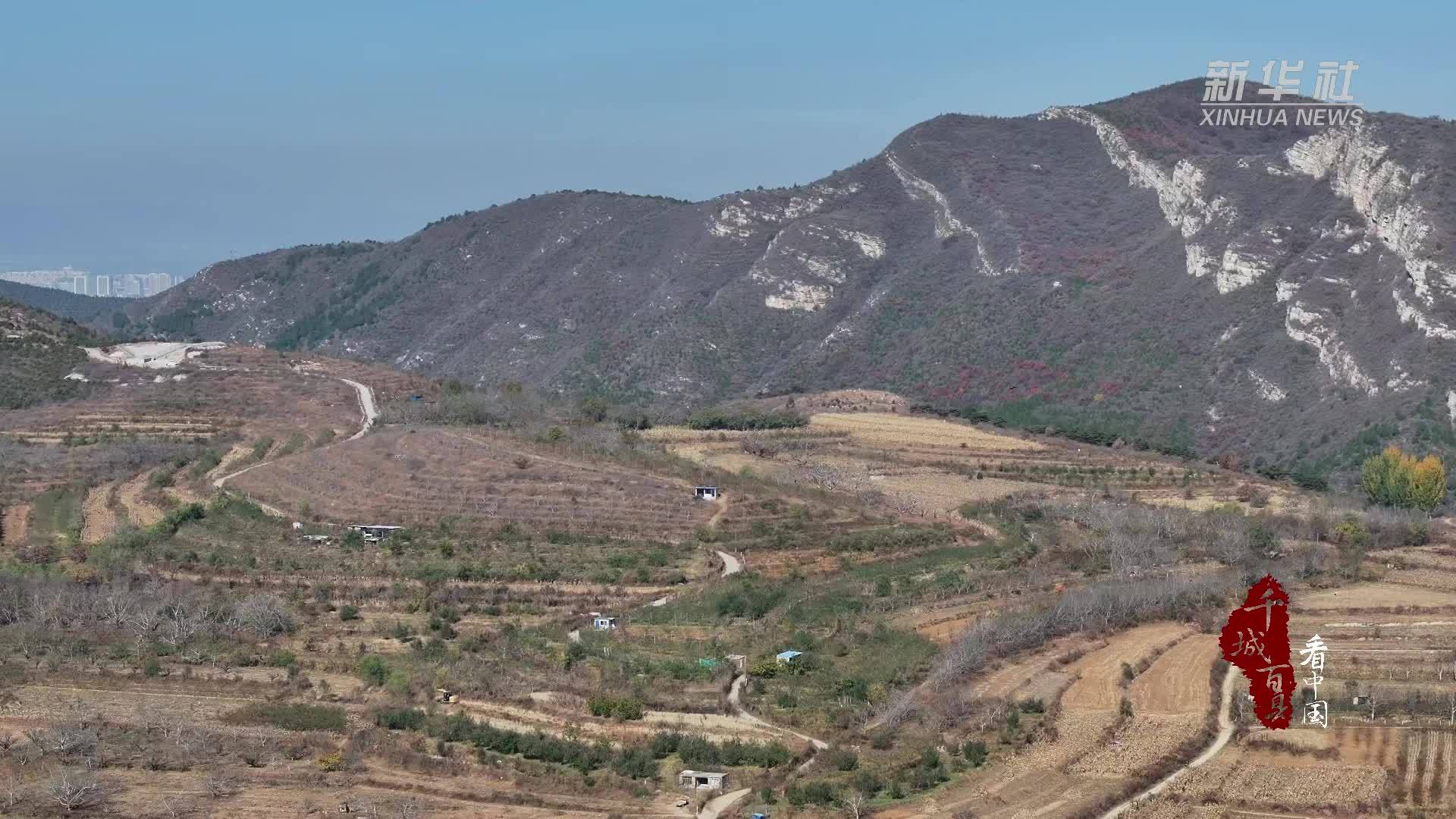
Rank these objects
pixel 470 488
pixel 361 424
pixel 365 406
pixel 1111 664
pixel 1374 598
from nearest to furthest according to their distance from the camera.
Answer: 1. pixel 1111 664
2. pixel 1374 598
3. pixel 470 488
4. pixel 361 424
5. pixel 365 406

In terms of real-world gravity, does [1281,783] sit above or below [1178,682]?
below

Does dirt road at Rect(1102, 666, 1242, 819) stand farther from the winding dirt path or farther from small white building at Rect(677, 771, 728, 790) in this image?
the winding dirt path

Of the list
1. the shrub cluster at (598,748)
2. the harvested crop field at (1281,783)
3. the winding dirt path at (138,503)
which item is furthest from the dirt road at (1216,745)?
the winding dirt path at (138,503)

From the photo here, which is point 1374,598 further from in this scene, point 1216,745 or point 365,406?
point 365,406

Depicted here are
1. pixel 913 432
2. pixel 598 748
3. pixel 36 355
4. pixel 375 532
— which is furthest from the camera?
pixel 36 355

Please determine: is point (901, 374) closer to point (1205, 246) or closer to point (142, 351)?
point (1205, 246)

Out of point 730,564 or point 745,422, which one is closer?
point 730,564

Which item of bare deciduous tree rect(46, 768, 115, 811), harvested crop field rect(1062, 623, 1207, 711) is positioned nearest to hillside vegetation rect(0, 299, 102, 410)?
bare deciduous tree rect(46, 768, 115, 811)

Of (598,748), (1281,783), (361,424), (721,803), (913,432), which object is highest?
(913,432)

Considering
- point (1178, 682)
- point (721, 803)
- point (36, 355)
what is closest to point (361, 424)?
point (36, 355)
